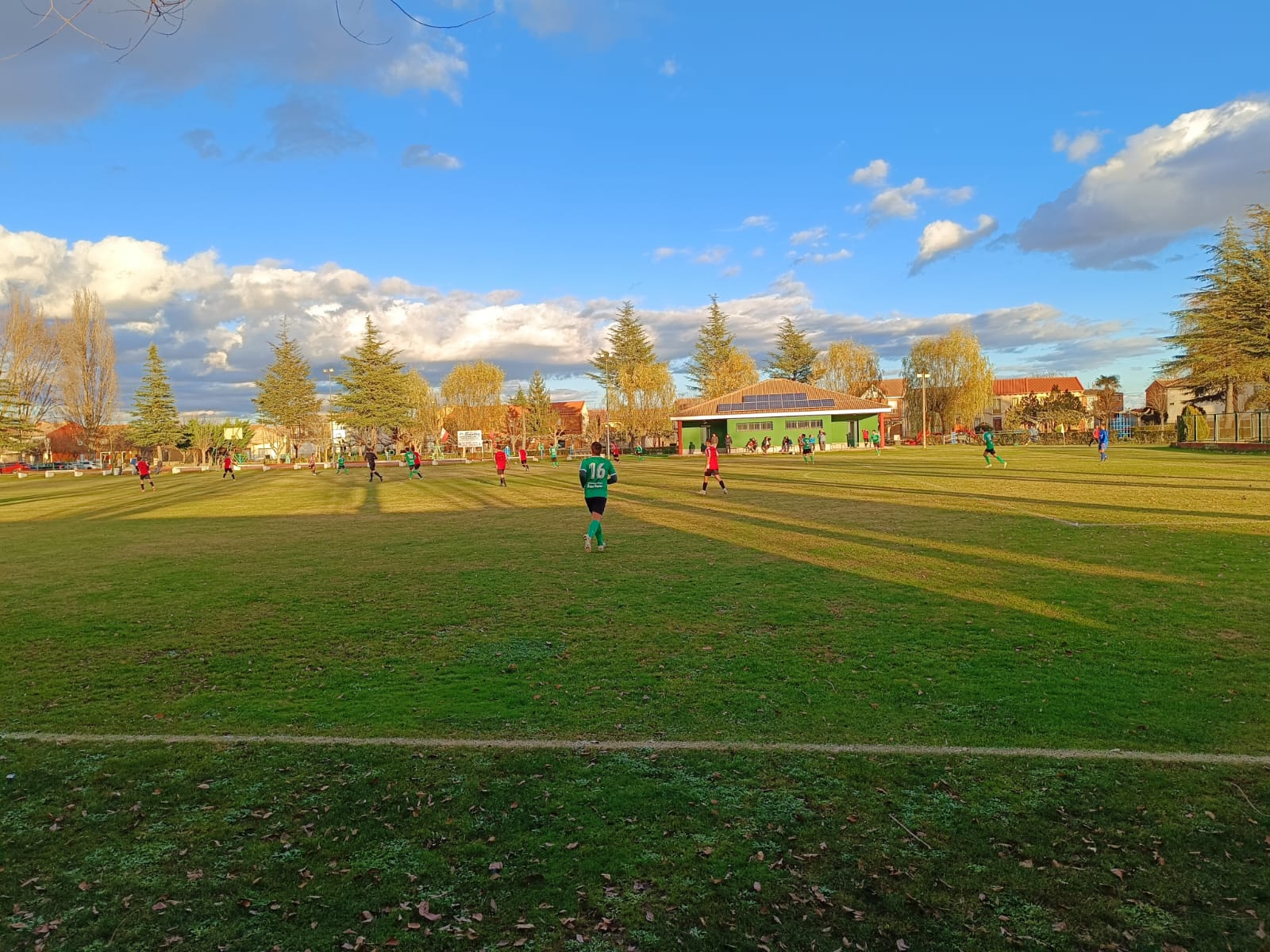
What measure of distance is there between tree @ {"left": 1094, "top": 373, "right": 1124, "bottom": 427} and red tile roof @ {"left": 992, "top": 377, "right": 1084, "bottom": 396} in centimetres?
334

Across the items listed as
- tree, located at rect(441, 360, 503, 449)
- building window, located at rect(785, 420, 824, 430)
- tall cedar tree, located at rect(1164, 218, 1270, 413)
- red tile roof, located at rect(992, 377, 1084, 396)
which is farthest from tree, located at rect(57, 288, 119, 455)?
red tile roof, located at rect(992, 377, 1084, 396)

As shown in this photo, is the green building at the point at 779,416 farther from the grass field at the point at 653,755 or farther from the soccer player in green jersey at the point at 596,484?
the grass field at the point at 653,755

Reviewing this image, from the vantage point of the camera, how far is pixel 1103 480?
23312 mm

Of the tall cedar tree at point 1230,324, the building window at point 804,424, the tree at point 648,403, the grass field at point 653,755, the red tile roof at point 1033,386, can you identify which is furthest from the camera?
the red tile roof at point 1033,386

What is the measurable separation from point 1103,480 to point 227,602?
2479 centimetres

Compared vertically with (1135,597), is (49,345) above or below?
above

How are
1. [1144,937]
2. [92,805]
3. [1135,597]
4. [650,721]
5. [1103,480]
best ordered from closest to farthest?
1. [1144,937]
2. [92,805]
3. [650,721]
4. [1135,597]
5. [1103,480]

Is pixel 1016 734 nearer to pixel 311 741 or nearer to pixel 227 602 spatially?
pixel 311 741

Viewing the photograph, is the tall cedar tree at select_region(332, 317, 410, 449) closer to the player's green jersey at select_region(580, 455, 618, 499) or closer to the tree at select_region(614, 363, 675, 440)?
the tree at select_region(614, 363, 675, 440)

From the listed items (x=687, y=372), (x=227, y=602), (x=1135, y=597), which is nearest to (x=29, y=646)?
(x=227, y=602)

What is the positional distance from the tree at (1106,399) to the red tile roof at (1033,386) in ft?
11.0

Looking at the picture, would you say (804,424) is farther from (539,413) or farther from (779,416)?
(539,413)

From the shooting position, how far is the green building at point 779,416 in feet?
199

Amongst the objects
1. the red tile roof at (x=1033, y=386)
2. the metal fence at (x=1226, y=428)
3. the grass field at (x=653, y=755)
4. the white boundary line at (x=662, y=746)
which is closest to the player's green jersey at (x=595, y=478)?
the grass field at (x=653, y=755)
